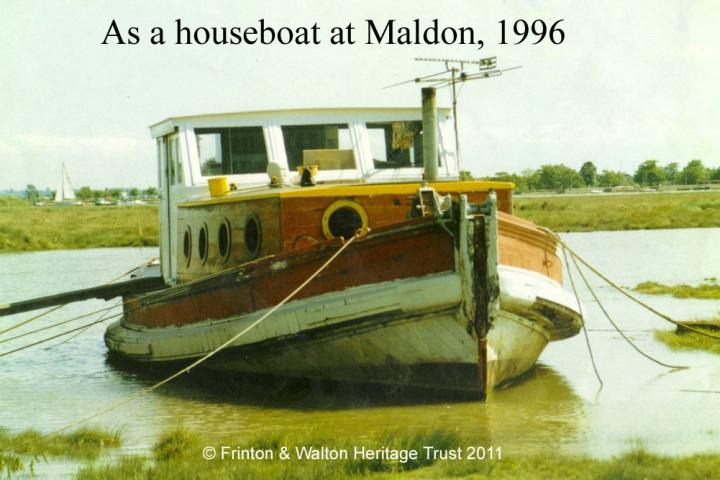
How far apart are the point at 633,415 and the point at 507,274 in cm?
190

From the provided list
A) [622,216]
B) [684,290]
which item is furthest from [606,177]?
[684,290]

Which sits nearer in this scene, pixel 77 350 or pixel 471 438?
pixel 471 438

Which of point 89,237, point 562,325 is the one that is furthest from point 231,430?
point 89,237

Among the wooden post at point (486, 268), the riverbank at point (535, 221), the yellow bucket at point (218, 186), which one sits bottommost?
the riverbank at point (535, 221)

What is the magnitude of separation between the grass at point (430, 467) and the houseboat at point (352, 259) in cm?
170

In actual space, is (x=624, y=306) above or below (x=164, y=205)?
below

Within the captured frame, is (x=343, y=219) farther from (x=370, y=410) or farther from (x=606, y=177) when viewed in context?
(x=606, y=177)

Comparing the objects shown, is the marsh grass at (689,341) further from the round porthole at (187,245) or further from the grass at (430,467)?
the round porthole at (187,245)

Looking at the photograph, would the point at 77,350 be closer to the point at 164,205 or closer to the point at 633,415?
the point at 164,205

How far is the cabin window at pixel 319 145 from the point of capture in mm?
12133

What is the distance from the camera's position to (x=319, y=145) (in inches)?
487

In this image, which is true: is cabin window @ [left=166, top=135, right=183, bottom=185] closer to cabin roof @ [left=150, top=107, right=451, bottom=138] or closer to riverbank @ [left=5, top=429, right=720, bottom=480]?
cabin roof @ [left=150, top=107, right=451, bottom=138]

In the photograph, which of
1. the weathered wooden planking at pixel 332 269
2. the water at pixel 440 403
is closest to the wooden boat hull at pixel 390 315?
the weathered wooden planking at pixel 332 269

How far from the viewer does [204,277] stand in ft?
36.7
